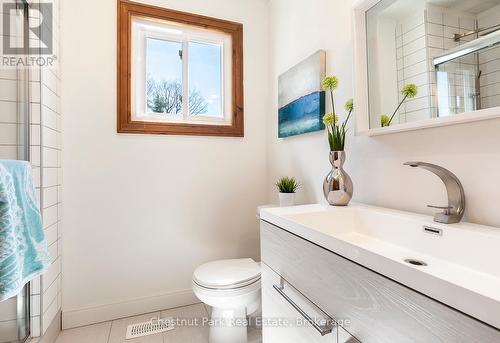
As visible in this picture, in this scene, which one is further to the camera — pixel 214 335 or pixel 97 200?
pixel 97 200

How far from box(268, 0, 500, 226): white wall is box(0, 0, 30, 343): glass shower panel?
153 centimetres

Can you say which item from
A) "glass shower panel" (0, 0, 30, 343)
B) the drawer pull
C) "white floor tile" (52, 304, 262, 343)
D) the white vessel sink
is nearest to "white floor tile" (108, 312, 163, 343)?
"white floor tile" (52, 304, 262, 343)

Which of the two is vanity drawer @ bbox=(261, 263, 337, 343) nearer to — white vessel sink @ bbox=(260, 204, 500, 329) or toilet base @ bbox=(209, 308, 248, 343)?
white vessel sink @ bbox=(260, 204, 500, 329)

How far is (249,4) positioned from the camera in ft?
6.91

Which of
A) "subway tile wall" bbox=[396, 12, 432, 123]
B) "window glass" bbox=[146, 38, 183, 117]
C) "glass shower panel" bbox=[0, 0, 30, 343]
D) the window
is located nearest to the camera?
"subway tile wall" bbox=[396, 12, 432, 123]

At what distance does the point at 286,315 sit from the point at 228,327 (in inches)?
23.8

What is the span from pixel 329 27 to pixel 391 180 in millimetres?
930

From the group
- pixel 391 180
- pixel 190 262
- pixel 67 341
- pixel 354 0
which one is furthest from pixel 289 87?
pixel 67 341

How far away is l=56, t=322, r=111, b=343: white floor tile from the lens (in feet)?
5.01

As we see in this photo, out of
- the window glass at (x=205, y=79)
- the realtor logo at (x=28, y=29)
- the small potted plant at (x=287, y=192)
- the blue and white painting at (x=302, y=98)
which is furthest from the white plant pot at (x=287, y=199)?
the realtor logo at (x=28, y=29)

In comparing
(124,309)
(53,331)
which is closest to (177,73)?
(124,309)

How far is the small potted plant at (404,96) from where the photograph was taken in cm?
98

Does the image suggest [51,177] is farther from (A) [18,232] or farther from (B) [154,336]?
(B) [154,336]

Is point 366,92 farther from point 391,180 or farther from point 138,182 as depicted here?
point 138,182
